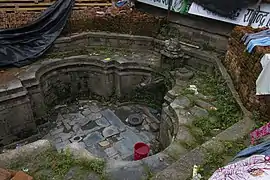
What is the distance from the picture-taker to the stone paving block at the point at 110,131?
24.1 feet

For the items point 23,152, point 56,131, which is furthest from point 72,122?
point 23,152

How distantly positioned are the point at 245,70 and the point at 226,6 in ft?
8.43

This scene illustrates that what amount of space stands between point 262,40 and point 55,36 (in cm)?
637

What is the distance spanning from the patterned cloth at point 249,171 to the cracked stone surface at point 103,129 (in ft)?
12.7

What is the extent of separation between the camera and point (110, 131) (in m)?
7.47

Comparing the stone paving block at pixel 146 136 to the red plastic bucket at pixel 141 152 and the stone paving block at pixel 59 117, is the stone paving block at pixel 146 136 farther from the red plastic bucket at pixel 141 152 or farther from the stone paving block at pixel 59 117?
the stone paving block at pixel 59 117

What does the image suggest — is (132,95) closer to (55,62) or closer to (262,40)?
(55,62)

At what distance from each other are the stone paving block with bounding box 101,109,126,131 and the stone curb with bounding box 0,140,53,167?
3316mm

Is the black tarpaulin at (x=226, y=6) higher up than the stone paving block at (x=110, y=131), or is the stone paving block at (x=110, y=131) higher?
the black tarpaulin at (x=226, y=6)

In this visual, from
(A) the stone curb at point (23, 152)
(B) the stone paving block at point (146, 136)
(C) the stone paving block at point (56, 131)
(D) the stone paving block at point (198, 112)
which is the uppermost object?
(D) the stone paving block at point (198, 112)

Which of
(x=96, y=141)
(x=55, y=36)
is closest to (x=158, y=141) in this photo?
(x=96, y=141)

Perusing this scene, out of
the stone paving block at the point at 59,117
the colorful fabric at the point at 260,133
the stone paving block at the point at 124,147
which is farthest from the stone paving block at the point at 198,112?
the stone paving block at the point at 59,117

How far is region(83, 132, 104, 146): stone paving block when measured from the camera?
7056 mm

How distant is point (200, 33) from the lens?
816cm
